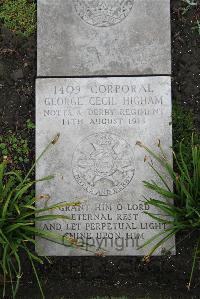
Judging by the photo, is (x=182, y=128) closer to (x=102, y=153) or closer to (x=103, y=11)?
(x=102, y=153)

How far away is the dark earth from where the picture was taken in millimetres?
3811

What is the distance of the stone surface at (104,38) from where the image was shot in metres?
3.95

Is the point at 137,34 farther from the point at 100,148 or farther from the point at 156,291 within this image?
the point at 156,291

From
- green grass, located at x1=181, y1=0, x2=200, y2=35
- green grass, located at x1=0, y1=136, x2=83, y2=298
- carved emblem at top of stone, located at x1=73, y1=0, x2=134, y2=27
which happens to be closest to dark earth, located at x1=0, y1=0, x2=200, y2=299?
green grass, located at x1=181, y1=0, x2=200, y2=35

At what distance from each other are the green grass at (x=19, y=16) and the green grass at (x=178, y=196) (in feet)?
4.25

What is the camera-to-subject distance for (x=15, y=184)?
3.96 meters

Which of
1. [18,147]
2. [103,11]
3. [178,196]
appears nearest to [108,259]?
[178,196]

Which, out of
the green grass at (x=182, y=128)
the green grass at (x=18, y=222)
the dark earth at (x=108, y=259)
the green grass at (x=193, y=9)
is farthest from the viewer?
the green grass at (x=193, y=9)

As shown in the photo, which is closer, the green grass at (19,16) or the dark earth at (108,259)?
the dark earth at (108,259)

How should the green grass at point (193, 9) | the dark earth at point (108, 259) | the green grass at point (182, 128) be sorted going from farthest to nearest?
1. the green grass at point (193, 9)
2. the green grass at point (182, 128)
3. the dark earth at point (108, 259)

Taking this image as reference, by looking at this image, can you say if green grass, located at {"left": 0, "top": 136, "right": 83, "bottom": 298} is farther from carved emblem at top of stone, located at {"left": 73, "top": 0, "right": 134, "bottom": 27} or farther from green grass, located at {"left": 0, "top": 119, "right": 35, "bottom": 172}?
carved emblem at top of stone, located at {"left": 73, "top": 0, "right": 134, "bottom": 27}

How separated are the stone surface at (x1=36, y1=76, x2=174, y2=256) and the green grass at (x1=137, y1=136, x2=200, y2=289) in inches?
2.9

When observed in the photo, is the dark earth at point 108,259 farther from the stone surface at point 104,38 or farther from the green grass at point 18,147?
the stone surface at point 104,38

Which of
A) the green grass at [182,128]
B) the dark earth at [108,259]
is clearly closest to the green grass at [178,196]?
the green grass at [182,128]
